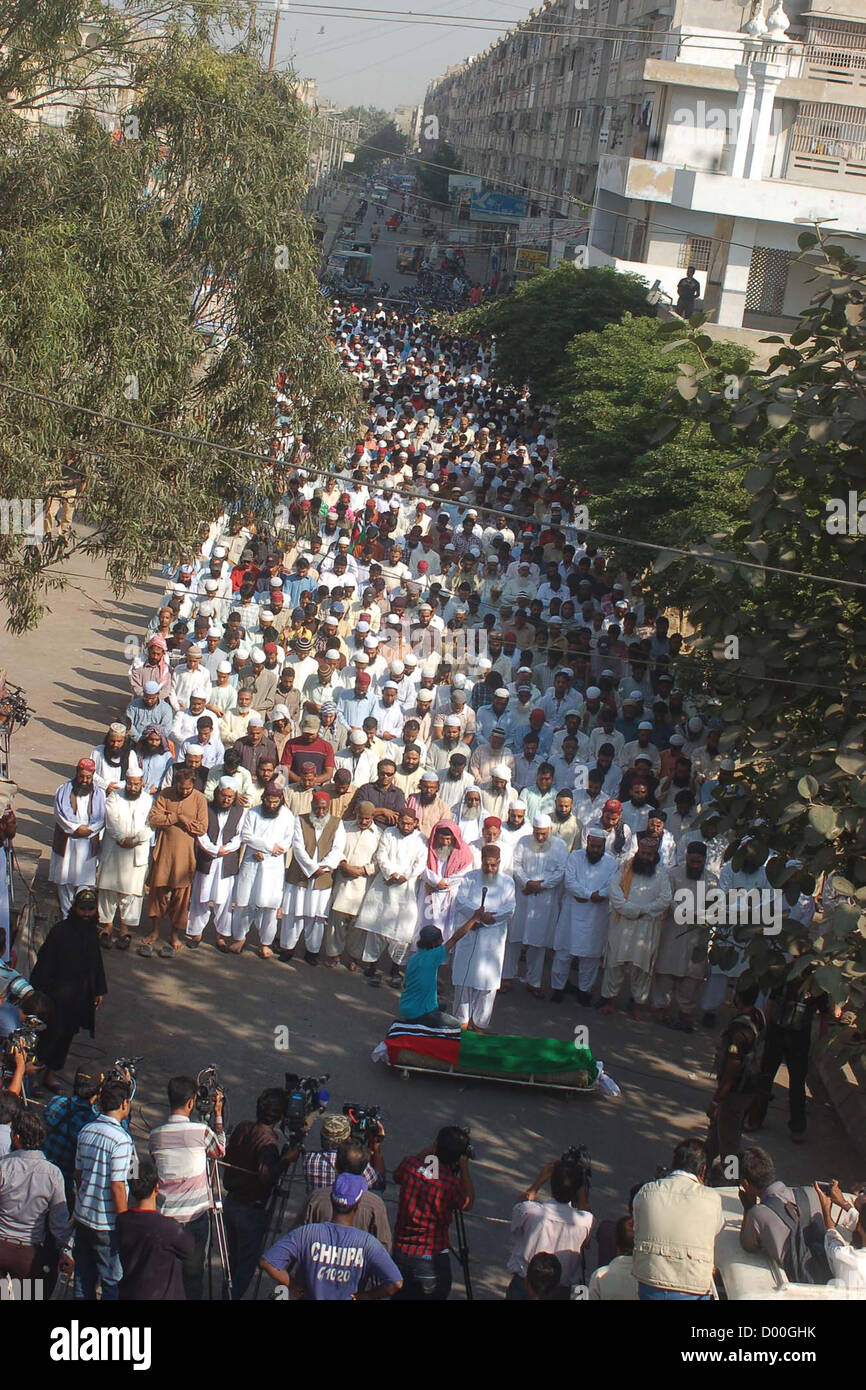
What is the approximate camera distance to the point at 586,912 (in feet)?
30.7

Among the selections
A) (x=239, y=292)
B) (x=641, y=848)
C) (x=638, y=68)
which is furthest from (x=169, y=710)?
(x=638, y=68)

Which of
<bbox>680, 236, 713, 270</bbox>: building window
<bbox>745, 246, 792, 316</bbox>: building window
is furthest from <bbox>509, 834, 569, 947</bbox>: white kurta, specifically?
<bbox>680, 236, 713, 270</bbox>: building window

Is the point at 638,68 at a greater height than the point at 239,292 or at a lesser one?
greater

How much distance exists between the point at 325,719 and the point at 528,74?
178 feet

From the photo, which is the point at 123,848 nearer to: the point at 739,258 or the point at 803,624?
the point at 803,624

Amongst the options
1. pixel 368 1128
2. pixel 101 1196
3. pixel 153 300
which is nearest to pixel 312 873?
pixel 368 1128

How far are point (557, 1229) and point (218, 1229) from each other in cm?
130

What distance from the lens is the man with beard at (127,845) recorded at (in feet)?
29.8

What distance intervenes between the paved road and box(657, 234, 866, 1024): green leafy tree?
1.97 metres

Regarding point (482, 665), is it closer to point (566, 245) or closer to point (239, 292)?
point (239, 292)

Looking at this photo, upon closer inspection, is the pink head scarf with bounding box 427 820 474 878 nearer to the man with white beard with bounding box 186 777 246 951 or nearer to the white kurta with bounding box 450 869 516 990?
the white kurta with bounding box 450 869 516 990

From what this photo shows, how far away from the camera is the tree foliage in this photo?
8.15 meters

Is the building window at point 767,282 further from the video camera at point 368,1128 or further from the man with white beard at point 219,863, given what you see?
the video camera at point 368,1128

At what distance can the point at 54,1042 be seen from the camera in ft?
24.6
